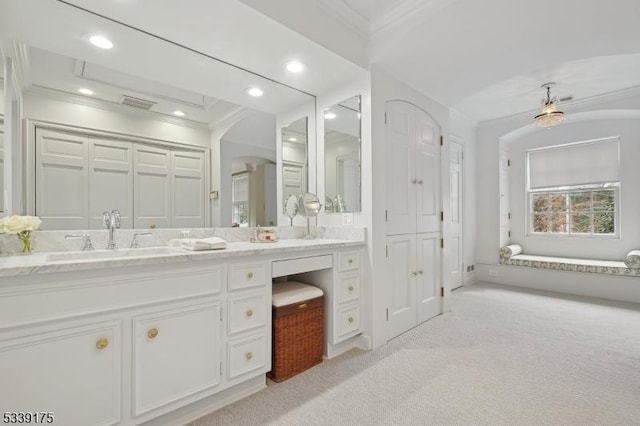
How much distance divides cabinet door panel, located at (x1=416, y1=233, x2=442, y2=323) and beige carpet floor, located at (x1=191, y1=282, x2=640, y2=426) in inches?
6.7

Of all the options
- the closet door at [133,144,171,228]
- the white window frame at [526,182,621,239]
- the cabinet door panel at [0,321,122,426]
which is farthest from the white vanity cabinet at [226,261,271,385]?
the white window frame at [526,182,621,239]

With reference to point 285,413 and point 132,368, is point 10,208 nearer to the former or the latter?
point 132,368

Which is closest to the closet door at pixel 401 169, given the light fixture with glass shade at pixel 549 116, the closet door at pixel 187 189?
the closet door at pixel 187 189

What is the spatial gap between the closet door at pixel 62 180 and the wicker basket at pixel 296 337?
139cm

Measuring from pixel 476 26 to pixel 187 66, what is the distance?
210 cm

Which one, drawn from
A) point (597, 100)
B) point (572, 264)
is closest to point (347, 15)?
point (597, 100)

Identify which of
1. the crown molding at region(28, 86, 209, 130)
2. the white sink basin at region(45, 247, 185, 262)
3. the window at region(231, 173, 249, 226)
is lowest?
the white sink basin at region(45, 247, 185, 262)

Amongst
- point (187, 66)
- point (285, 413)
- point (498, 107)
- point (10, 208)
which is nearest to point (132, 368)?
point (285, 413)

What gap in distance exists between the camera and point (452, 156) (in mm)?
4406

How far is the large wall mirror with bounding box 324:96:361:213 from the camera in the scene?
2584 millimetres

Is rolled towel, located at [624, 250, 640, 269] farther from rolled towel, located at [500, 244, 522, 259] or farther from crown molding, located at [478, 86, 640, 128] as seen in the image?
crown molding, located at [478, 86, 640, 128]

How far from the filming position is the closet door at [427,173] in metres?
2.98

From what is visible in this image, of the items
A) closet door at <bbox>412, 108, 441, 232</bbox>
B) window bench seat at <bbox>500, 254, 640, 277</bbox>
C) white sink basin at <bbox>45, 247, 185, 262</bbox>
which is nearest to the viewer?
white sink basin at <bbox>45, 247, 185, 262</bbox>

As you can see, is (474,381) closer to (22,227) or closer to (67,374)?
(67,374)
